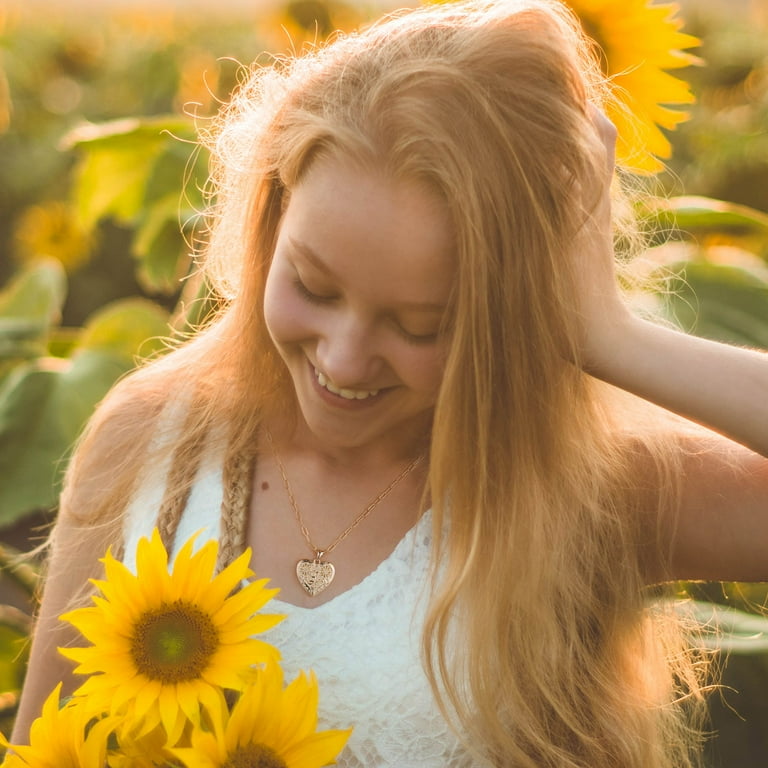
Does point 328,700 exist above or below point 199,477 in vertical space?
below

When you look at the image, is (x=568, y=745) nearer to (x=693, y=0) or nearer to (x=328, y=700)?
(x=328, y=700)

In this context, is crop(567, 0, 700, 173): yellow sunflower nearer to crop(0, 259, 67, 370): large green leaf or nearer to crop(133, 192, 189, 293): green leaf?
crop(133, 192, 189, 293): green leaf

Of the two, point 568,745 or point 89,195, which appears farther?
point 89,195

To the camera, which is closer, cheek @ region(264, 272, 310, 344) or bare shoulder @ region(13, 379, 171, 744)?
cheek @ region(264, 272, 310, 344)

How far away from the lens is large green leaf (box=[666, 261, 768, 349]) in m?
1.37

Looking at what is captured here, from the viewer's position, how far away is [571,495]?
37.9 inches

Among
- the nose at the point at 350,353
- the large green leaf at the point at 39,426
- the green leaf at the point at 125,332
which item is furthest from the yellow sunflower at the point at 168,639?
the green leaf at the point at 125,332

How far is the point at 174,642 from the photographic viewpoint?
26.9 inches

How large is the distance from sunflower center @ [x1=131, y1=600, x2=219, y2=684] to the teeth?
0.27 metres

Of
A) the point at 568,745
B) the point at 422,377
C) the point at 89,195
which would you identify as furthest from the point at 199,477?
the point at 89,195

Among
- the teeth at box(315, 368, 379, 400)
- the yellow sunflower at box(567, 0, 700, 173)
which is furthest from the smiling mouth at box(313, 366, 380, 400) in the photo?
the yellow sunflower at box(567, 0, 700, 173)

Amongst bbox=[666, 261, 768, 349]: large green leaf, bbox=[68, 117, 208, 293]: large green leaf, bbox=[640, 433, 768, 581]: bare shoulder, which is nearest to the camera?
bbox=[640, 433, 768, 581]: bare shoulder

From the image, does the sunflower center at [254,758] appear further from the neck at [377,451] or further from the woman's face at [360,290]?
the neck at [377,451]

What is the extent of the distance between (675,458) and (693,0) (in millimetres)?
3277
